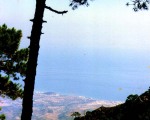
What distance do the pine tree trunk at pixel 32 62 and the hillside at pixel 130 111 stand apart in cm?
245

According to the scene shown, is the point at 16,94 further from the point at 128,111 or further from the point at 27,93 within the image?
the point at 128,111

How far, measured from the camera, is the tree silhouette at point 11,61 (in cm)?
2375

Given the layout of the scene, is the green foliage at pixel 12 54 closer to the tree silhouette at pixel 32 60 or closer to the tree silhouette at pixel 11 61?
the tree silhouette at pixel 11 61

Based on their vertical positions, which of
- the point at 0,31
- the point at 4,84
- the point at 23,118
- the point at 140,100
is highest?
the point at 0,31

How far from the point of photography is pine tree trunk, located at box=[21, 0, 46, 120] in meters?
11.0

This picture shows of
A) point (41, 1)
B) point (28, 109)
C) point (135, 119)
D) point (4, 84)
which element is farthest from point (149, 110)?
point (4, 84)

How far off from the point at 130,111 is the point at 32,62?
12.7ft

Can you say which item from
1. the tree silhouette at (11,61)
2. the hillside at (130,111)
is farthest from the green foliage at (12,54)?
the hillside at (130,111)

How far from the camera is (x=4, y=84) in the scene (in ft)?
77.9

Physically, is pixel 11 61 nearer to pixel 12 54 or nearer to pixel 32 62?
pixel 12 54

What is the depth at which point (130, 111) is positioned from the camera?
10.5 m

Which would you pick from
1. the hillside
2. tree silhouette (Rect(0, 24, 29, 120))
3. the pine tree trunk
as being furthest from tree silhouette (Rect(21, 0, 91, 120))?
tree silhouette (Rect(0, 24, 29, 120))

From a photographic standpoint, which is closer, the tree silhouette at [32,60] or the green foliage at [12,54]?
the tree silhouette at [32,60]

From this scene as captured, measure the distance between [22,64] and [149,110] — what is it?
15988 millimetres
